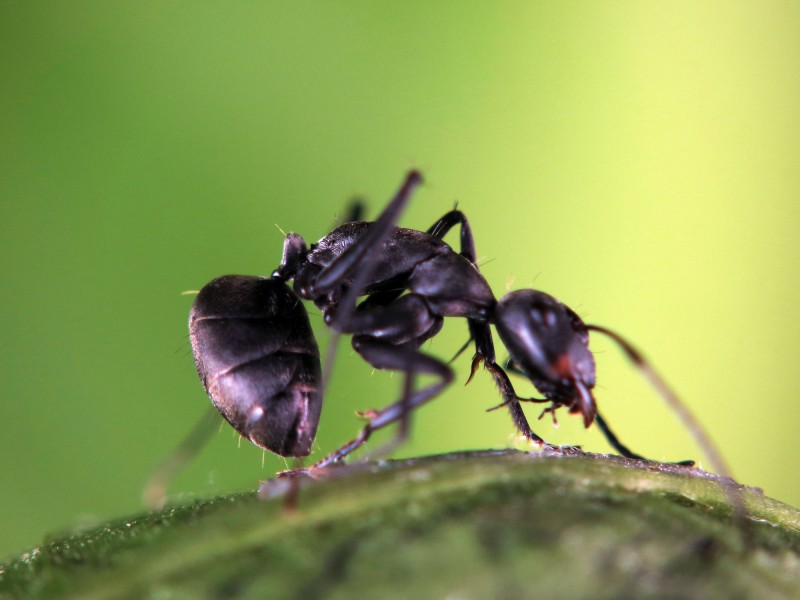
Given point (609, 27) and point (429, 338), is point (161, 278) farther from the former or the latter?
point (609, 27)

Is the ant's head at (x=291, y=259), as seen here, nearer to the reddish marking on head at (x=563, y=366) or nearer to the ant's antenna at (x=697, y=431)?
the reddish marking on head at (x=563, y=366)

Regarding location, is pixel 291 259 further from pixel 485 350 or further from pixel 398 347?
pixel 485 350

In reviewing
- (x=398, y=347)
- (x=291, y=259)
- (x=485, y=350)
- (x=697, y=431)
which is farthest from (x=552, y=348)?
(x=291, y=259)

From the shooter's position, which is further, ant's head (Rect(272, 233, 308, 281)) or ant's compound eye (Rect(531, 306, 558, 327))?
ant's head (Rect(272, 233, 308, 281))

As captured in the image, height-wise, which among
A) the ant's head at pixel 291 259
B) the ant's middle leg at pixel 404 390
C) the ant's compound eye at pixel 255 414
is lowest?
the ant's middle leg at pixel 404 390

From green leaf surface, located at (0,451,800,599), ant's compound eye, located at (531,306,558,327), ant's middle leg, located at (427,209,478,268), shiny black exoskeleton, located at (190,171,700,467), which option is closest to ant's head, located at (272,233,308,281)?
shiny black exoskeleton, located at (190,171,700,467)

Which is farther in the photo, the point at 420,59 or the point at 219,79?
the point at 420,59

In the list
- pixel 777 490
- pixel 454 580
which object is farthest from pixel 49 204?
pixel 777 490

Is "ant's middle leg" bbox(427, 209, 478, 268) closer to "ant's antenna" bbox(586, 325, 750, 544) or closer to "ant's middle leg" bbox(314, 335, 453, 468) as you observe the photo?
"ant's middle leg" bbox(314, 335, 453, 468)

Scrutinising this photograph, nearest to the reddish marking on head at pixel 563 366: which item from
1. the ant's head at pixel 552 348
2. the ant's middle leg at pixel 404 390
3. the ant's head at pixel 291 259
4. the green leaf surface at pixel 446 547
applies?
the ant's head at pixel 552 348
